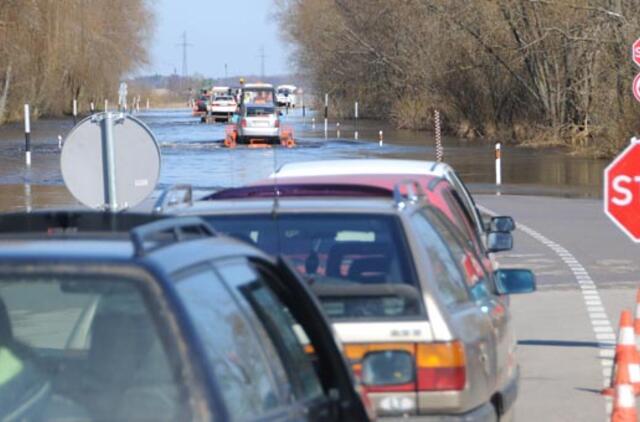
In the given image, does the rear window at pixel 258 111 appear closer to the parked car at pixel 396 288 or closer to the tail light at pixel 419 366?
the parked car at pixel 396 288

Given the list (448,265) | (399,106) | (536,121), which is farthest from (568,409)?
(399,106)

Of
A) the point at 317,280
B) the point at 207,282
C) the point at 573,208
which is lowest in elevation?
the point at 573,208

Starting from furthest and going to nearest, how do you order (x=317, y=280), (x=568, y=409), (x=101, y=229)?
(x=568, y=409)
(x=317, y=280)
(x=101, y=229)

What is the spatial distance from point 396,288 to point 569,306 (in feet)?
27.8

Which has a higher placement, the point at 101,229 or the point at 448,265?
the point at 101,229

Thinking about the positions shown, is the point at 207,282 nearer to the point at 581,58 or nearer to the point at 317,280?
the point at 317,280

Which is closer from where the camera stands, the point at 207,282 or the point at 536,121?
the point at 207,282

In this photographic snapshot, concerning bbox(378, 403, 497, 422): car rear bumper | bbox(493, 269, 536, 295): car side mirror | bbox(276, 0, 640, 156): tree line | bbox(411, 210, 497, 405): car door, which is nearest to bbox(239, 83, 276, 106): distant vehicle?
bbox(276, 0, 640, 156): tree line

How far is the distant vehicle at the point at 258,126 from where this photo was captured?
54.0m

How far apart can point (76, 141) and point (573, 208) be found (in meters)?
16.4

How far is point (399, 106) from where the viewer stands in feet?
237

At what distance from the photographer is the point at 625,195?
1108cm

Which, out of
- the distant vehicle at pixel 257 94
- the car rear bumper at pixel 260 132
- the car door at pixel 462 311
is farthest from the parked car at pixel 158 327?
the distant vehicle at pixel 257 94

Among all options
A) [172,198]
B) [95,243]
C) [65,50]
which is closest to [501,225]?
[172,198]
